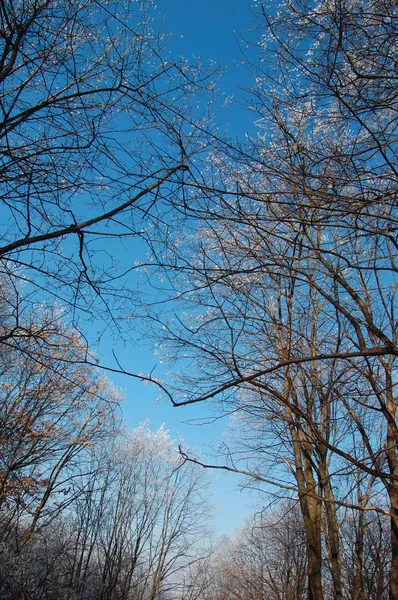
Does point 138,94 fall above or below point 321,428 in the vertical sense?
above

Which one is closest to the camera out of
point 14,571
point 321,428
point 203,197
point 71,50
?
point 203,197

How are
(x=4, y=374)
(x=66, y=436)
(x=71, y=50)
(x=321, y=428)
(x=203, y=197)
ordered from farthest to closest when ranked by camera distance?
(x=66, y=436) < (x=4, y=374) < (x=321, y=428) < (x=71, y=50) < (x=203, y=197)

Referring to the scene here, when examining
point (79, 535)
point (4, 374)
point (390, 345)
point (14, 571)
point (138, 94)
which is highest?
point (4, 374)

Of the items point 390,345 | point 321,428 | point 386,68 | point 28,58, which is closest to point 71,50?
point 28,58

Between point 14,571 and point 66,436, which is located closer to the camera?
point 14,571

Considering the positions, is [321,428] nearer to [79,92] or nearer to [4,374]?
[79,92]

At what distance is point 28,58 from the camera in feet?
8.27

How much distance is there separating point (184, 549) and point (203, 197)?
17.7 meters

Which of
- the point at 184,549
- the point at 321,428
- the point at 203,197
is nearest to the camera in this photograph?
the point at 203,197

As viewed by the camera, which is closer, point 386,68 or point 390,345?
point 390,345

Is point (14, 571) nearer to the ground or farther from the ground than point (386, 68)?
nearer to the ground

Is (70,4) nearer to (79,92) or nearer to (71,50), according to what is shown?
(71,50)

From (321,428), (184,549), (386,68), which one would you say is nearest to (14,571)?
(321,428)

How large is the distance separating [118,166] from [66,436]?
1245 centimetres
